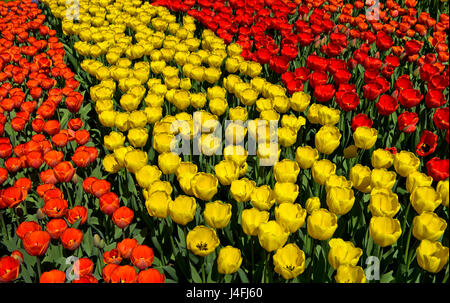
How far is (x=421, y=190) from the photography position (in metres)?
2.11

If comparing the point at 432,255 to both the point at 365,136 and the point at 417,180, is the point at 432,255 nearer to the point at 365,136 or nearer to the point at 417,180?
the point at 417,180

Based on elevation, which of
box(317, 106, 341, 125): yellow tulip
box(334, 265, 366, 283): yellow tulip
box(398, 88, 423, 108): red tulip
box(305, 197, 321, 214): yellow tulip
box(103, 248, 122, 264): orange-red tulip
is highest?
box(398, 88, 423, 108): red tulip

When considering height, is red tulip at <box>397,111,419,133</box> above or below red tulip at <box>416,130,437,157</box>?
above

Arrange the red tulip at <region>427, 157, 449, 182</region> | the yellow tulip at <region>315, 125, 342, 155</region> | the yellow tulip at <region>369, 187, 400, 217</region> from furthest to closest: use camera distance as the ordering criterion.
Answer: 1. the yellow tulip at <region>315, 125, 342, 155</region>
2. the red tulip at <region>427, 157, 449, 182</region>
3. the yellow tulip at <region>369, 187, 400, 217</region>

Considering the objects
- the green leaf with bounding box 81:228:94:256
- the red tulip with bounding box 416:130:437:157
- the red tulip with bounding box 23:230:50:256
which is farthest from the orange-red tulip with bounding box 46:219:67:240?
the red tulip with bounding box 416:130:437:157

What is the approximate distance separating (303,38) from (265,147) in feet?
6.97

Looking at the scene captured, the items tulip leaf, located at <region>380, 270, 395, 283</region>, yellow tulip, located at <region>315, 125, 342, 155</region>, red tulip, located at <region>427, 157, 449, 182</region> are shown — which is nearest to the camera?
tulip leaf, located at <region>380, 270, 395, 283</region>

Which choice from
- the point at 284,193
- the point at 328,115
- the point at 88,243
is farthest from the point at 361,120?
the point at 88,243

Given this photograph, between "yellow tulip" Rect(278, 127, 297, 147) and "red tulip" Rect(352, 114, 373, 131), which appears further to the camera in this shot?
"red tulip" Rect(352, 114, 373, 131)

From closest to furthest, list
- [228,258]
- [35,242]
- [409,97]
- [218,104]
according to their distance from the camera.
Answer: [228,258]
[35,242]
[409,97]
[218,104]

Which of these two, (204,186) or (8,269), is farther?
(204,186)

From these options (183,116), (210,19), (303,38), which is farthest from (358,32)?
(183,116)

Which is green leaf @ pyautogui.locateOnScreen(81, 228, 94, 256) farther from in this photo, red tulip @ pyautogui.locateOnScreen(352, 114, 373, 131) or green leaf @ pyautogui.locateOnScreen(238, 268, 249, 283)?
red tulip @ pyautogui.locateOnScreen(352, 114, 373, 131)

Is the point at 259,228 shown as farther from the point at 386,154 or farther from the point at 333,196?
the point at 386,154
